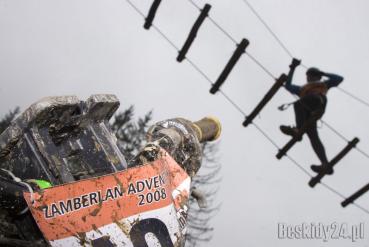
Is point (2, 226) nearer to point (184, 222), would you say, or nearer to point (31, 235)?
point (31, 235)

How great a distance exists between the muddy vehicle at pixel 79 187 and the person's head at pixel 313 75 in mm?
7153

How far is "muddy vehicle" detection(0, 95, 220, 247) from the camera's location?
148 inches

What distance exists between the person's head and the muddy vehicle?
7153 millimetres

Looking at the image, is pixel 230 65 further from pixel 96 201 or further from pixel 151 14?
pixel 96 201

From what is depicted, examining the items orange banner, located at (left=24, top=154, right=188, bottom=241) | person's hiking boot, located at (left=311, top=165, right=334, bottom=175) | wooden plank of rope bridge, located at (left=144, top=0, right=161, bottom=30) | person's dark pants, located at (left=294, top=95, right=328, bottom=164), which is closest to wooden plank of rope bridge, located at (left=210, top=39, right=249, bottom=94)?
person's dark pants, located at (left=294, top=95, right=328, bottom=164)

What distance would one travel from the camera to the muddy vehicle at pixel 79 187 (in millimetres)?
3771

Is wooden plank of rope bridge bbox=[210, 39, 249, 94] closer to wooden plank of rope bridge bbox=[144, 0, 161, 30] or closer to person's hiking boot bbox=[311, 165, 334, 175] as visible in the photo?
wooden plank of rope bridge bbox=[144, 0, 161, 30]

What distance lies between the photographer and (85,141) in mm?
4676

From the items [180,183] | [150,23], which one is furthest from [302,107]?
[180,183]

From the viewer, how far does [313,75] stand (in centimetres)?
1130

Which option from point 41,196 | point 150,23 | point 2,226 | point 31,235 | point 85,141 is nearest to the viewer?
point 41,196

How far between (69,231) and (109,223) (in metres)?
0.26

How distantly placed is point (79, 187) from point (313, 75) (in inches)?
323

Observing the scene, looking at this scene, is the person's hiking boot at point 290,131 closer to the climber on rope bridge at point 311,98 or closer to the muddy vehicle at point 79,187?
the climber on rope bridge at point 311,98
